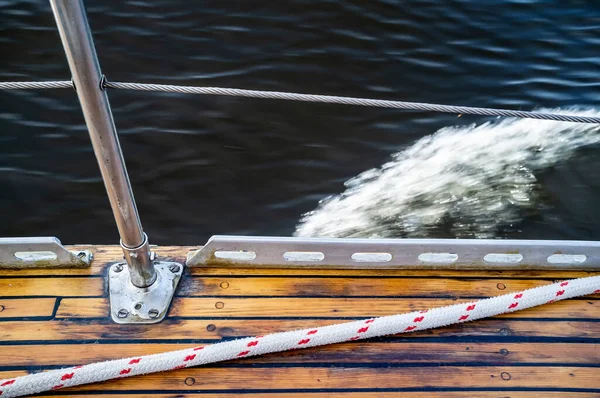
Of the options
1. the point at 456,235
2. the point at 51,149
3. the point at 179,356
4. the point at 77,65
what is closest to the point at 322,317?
the point at 179,356

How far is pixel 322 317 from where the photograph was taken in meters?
1.98

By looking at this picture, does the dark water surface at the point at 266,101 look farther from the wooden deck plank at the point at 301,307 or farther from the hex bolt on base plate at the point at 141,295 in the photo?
the wooden deck plank at the point at 301,307

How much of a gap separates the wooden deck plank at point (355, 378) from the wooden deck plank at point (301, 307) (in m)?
0.22

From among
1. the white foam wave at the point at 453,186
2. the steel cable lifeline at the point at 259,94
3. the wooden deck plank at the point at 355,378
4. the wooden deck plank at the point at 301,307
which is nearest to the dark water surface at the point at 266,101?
the white foam wave at the point at 453,186

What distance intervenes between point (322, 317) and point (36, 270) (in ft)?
3.69

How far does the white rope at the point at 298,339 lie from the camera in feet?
5.58

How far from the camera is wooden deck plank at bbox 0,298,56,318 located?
193 cm

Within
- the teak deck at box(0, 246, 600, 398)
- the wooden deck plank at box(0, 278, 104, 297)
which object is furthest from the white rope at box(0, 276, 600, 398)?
the wooden deck plank at box(0, 278, 104, 297)

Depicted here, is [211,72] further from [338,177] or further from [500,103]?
[500,103]

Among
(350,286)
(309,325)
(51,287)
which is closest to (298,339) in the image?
(309,325)

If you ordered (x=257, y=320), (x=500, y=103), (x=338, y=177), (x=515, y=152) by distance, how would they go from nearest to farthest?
(x=257, y=320) → (x=338, y=177) → (x=515, y=152) → (x=500, y=103)

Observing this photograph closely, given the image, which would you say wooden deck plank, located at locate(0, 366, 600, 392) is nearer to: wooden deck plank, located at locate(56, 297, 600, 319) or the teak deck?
the teak deck

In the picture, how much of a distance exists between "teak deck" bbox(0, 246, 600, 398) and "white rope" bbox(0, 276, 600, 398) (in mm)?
37

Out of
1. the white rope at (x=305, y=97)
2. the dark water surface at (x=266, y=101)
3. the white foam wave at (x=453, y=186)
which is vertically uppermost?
the white rope at (x=305, y=97)
